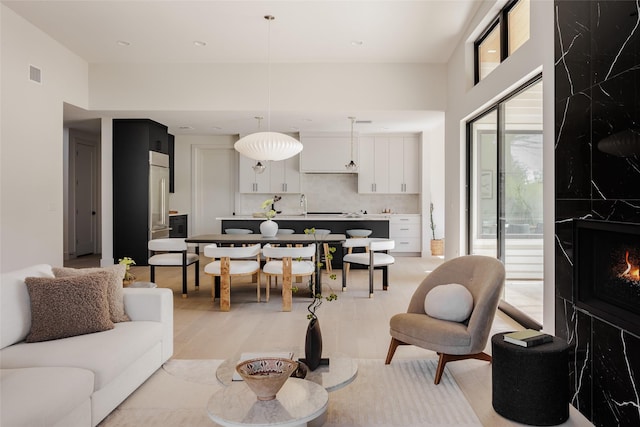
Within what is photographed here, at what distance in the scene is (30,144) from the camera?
5.82 meters

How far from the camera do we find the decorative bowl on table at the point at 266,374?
1.94m

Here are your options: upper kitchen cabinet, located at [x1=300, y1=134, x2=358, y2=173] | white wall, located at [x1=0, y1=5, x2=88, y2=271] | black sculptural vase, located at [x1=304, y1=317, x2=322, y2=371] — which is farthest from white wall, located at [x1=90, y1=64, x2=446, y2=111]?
black sculptural vase, located at [x1=304, y1=317, x2=322, y2=371]

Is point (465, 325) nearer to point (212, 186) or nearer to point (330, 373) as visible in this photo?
point (330, 373)

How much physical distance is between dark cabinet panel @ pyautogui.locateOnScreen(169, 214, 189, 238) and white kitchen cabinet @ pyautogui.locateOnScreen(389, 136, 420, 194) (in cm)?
444

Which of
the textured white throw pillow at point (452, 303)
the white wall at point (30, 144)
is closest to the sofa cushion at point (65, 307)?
the textured white throw pillow at point (452, 303)

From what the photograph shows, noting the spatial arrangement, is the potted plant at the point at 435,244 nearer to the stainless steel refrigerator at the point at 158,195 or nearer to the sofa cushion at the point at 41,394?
the stainless steel refrigerator at the point at 158,195

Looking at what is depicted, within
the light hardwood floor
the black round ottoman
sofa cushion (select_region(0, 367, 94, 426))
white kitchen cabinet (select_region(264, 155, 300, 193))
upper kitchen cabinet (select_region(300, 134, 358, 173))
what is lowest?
the light hardwood floor

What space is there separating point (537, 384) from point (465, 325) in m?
0.75

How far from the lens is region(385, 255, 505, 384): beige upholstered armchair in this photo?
3.03m

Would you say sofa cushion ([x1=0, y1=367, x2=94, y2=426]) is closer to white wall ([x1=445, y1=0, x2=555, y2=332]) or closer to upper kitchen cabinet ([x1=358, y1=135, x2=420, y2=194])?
white wall ([x1=445, y1=0, x2=555, y2=332])

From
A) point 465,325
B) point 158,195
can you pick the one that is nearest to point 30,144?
point 158,195

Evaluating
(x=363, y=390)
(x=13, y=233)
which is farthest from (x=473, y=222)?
(x=13, y=233)

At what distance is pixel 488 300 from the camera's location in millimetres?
3027

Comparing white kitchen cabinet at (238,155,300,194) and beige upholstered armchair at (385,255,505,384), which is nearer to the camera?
beige upholstered armchair at (385,255,505,384)
